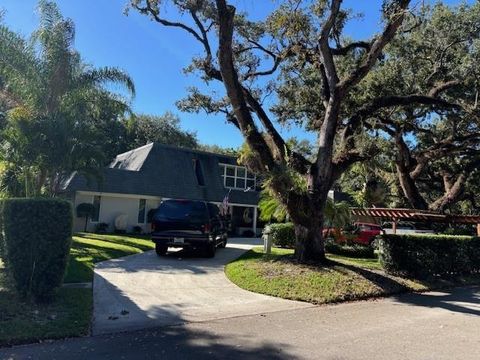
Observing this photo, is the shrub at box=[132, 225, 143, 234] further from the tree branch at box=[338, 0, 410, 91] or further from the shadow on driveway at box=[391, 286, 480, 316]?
the shadow on driveway at box=[391, 286, 480, 316]

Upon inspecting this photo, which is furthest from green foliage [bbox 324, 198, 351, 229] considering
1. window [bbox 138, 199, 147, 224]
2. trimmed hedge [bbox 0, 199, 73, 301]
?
window [bbox 138, 199, 147, 224]

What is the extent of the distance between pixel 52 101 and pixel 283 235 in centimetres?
1126

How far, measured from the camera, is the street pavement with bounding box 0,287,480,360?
19.3 ft

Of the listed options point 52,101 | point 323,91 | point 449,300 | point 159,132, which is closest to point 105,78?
point 52,101

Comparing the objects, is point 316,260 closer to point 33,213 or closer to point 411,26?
point 33,213

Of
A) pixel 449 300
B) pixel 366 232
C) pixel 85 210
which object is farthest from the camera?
pixel 85 210

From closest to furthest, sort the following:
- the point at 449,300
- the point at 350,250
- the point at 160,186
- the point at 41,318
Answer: the point at 41,318 < the point at 449,300 < the point at 350,250 < the point at 160,186

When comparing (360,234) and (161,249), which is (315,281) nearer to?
(161,249)

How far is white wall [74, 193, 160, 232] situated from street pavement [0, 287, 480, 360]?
20373 millimetres

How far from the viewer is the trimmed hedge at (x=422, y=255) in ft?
43.6

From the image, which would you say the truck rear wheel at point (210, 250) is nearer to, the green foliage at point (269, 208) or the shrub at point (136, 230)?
the green foliage at point (269, 208)

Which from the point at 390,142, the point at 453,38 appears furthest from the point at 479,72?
the point at 390,142

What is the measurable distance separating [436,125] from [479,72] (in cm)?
1040

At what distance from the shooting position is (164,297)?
31.1 ft
